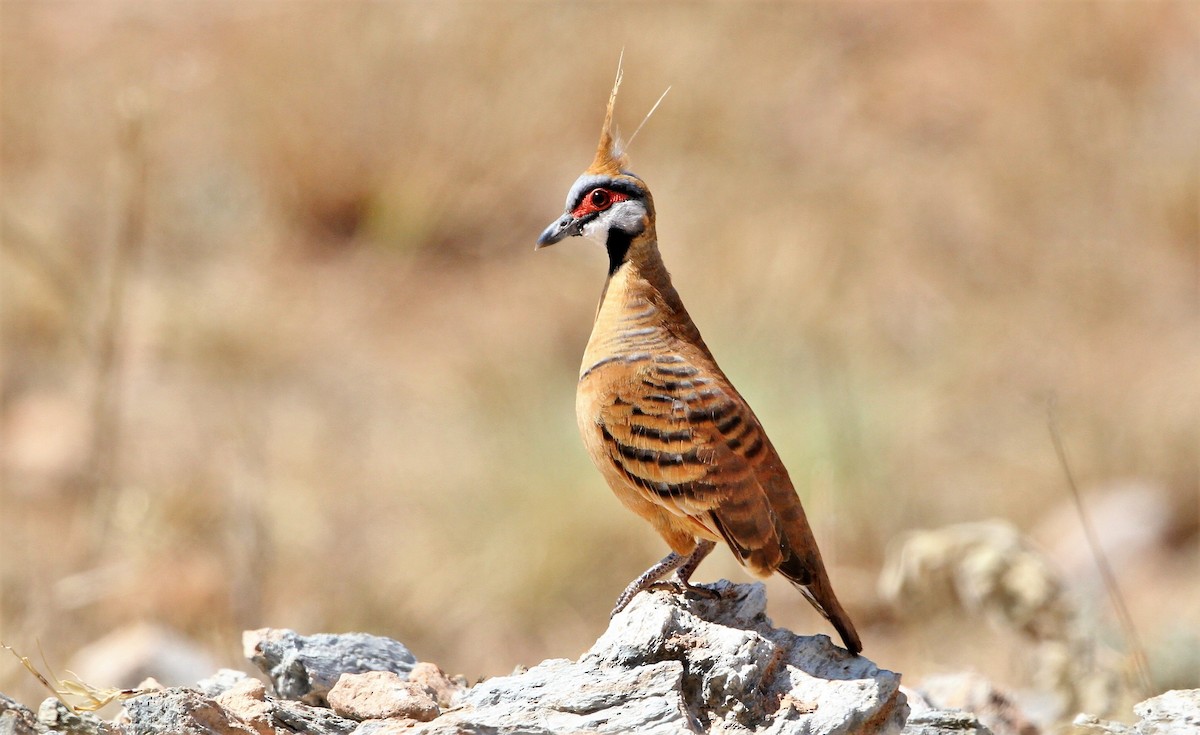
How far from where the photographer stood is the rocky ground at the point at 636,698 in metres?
4.26

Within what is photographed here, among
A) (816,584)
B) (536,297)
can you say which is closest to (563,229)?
(816,584)

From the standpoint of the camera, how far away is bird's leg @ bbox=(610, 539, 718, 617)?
519 cm

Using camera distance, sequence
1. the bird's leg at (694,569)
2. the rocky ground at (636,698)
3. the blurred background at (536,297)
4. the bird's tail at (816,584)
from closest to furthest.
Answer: the rocky ground at (636,698) < the bird's tail at (816,584) < the bird's leg at (694,569) < the blurred background at (536,297)

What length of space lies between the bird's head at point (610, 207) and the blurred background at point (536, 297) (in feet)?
12.5

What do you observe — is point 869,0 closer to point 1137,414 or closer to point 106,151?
point 1137,414

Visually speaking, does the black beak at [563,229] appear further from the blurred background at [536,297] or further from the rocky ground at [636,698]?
the blurred background at [536,297]

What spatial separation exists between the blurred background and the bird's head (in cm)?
380

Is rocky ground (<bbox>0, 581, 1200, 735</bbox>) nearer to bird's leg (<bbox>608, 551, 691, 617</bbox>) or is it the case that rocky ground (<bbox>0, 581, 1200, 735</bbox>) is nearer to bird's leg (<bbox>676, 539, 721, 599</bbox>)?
bird's leg (<bbox>676, 539, 721, 599</bbox>)

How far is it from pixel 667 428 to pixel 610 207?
1.02 metres

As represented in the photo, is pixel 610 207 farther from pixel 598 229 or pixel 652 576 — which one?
pixel 652 576

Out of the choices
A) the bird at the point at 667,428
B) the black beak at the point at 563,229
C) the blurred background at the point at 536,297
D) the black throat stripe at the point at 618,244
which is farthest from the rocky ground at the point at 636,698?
the blurred background at the point at 536,297

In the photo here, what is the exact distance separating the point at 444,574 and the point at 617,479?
6877 millimetres

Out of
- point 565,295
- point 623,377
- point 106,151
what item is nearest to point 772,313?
point 565,295

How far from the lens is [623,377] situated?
208 inches
